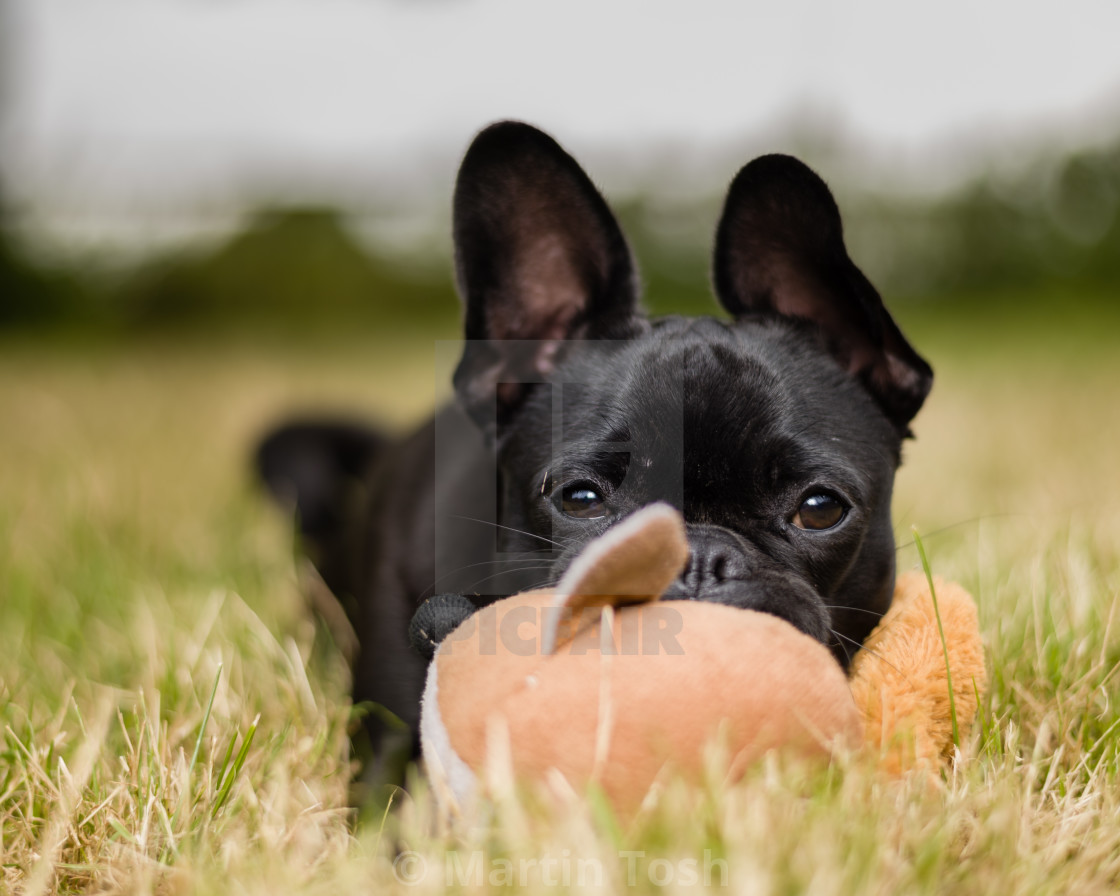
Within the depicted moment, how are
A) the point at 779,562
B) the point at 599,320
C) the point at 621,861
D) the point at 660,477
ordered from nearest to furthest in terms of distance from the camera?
the point at 621,861 < the point at 779,562 < the point at 660,477 < the point at 599,320

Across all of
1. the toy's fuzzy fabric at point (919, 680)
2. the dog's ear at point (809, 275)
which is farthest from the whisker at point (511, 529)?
the dog's ear at point (809, 275)

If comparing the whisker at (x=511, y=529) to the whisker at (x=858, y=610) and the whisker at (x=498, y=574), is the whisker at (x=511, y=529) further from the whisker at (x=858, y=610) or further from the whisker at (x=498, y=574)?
the whisker at (x=858, y=610)

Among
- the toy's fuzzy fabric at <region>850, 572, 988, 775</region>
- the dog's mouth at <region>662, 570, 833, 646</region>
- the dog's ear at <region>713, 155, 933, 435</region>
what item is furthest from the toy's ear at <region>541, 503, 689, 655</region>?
the dog's ear at <region>713, 155, 933, 435</region>

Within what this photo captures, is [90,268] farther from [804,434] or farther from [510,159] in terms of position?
[804,434]

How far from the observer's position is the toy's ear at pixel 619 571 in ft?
4.36

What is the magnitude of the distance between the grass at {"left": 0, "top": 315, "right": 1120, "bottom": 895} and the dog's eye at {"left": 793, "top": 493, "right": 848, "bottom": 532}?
42 centimetres

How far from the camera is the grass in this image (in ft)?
4.02

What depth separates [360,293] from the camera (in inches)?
455

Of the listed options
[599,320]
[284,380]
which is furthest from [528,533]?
[284,380]

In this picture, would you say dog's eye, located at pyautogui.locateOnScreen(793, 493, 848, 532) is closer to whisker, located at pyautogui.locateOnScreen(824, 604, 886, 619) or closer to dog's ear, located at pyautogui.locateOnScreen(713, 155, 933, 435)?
whisker, located at pyautogui.locateOnScreen(824, 604, 886, 619)

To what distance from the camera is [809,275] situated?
2.25 meters

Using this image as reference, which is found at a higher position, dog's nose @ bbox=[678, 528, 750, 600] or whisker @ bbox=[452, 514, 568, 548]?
dog's nose @ bbox=[678, 528, 750, 600]

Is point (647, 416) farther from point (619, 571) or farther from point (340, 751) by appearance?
point (340, 751)

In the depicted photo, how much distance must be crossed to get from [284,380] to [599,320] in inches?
231
